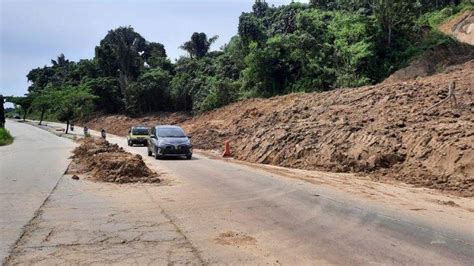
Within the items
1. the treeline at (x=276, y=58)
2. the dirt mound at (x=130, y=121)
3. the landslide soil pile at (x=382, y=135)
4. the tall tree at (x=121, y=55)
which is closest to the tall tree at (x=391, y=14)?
the treeline at (x=276, y=58)

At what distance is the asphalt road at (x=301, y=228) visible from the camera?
6598mm

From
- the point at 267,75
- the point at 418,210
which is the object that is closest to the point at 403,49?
the point at 267,75

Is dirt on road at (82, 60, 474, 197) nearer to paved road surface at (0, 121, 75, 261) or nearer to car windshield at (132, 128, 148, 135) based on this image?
paved road surface at (0, 121, 75, 261)

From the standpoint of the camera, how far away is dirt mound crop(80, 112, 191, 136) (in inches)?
2313

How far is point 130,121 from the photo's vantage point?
213 feet

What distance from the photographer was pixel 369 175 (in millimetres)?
16375

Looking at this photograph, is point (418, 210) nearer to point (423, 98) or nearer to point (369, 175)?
point (369, 175)

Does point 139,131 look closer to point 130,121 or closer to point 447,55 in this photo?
A: point 447,55

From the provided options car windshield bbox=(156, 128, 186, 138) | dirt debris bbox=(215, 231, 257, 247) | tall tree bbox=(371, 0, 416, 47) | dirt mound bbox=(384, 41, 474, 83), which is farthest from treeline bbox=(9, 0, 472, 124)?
dirt debris bbox=(215, 231, 257, 247)

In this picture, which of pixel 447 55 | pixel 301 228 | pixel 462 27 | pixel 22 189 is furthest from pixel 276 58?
pixel 301 228

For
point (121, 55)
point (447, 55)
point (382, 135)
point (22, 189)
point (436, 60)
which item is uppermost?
point (121, 55)

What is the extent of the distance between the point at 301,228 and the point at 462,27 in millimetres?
40215

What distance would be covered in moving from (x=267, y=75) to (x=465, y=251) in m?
37.6

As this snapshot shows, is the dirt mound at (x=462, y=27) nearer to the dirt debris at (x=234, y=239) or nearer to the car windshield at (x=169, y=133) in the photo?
the car windshield at (x=169, y=133)
